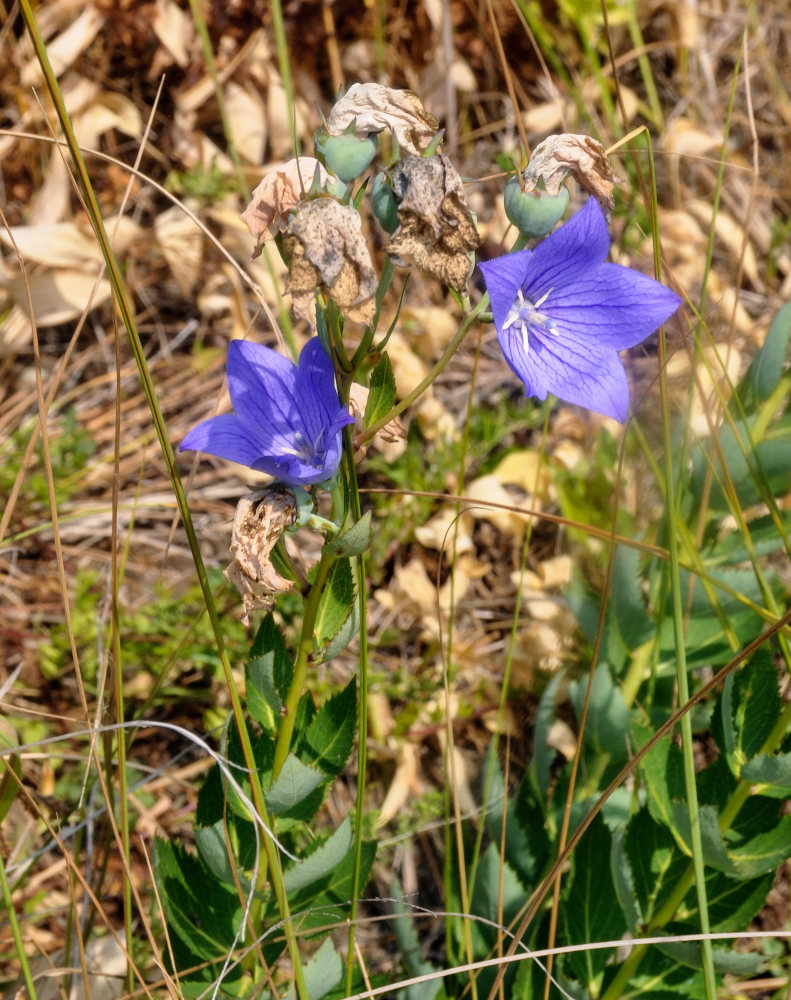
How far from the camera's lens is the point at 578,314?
1280 mm

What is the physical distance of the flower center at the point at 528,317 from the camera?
4.03 feet

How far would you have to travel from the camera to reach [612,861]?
5.38ft

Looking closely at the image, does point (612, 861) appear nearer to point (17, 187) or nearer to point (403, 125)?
point (403, 125)

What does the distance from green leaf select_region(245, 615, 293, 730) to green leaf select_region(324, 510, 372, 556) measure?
235 millimetres

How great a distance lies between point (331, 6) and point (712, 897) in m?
2.94

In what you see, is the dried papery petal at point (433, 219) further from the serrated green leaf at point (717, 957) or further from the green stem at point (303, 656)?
→ the serrated green leaf at point (717, 957)

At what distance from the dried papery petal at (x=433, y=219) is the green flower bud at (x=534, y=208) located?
0.10 m

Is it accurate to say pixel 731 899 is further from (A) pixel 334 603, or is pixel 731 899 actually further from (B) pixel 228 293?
(B) pixel 228 293

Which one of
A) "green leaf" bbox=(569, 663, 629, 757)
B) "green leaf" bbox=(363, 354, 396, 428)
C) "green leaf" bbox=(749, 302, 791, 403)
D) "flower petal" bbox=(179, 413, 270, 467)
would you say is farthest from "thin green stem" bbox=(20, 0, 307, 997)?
"green leaf" bbox=(749, 302, 791, 403)

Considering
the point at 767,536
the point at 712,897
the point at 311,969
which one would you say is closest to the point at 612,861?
the point at 712,897

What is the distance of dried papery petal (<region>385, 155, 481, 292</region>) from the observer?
103cm

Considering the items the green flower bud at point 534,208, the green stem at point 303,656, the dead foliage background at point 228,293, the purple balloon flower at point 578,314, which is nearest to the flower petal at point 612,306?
the purple balloon flower at point 578,314

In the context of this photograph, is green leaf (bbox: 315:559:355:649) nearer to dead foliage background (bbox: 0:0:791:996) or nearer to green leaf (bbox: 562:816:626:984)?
green leaf (bbox: 562:816:626:984)

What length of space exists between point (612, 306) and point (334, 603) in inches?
20.4
